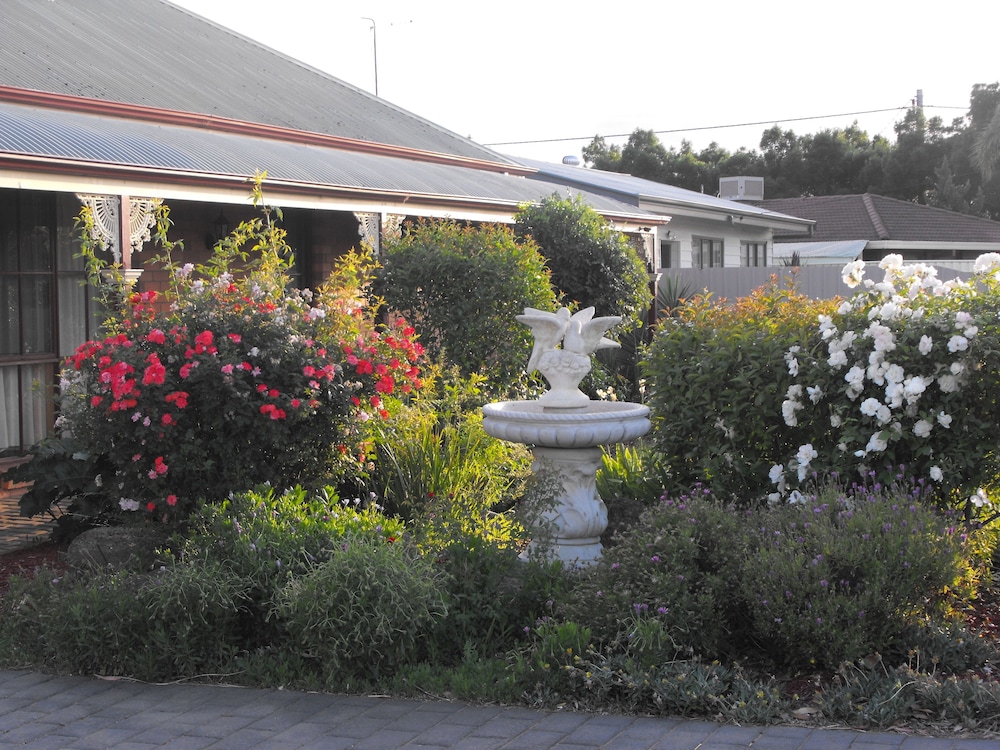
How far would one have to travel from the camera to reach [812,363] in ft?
21.0

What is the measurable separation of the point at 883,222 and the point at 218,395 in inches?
1311

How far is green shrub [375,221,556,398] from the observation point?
10.7 m

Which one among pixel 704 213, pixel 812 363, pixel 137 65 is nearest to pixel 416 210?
pixel 137 65

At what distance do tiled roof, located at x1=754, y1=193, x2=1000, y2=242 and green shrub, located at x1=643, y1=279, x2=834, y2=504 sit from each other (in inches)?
1099

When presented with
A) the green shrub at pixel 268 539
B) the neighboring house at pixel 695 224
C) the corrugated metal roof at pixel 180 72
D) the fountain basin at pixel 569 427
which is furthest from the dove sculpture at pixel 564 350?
the neighboring house at pixel 695 224

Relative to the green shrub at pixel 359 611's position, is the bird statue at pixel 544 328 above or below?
above

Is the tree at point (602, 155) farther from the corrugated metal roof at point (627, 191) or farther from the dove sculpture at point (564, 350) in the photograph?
the dove sculpture at point (564, 350)

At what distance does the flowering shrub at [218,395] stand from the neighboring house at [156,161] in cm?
276

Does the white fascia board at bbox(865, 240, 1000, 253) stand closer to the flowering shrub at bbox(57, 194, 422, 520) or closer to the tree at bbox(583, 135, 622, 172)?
the tree at bbox(583, 135, 622, 172)

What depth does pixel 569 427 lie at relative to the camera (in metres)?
6.43

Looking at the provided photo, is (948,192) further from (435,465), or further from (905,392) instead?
(905,392)

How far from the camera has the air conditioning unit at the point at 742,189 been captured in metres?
36.6

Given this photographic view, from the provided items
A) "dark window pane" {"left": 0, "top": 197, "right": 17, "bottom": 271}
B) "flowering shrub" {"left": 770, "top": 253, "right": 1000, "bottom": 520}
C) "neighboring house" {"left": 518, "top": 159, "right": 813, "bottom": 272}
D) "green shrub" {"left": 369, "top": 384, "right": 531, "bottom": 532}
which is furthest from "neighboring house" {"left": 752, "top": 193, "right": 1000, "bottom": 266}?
"flowering shrub" {"left": 770, "top": 253, "right": 1000, "bottom": 520}

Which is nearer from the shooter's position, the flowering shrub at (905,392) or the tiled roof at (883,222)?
the flowering shrub at (905,392)
